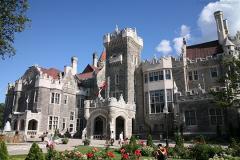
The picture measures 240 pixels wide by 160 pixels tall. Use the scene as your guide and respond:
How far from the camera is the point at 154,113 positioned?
119ft

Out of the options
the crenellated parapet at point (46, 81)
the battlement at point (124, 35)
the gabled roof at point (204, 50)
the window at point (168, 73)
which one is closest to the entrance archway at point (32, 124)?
the crenellated parapet at point (46, 81)

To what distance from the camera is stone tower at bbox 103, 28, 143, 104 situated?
38594 mm

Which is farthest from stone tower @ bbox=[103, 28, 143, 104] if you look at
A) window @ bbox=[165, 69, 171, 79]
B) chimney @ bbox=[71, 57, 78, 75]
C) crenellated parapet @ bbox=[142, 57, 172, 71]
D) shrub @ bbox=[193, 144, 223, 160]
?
shrub @ bbox=[193, 144, 223, 160]

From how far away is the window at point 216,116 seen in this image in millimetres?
29841

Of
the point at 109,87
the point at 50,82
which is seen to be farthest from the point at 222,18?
the point at 50,82

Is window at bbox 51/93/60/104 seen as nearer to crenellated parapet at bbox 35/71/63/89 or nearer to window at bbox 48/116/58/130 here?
crenellated parapet at bbox 35/71/63/89

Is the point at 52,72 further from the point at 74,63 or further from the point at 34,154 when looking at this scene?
the point at 34,154

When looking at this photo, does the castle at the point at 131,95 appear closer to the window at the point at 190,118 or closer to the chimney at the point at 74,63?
the window at the point at 190,118

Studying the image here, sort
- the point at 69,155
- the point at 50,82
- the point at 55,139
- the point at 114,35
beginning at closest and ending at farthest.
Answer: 1. the point at 69,155
2. the point at 55,139
3. the point at 50,82
4. the point at 114,35

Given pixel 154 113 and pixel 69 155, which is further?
pixel 154 113

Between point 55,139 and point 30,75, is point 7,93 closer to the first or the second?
point 30,75

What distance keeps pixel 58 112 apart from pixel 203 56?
2386 centimetres

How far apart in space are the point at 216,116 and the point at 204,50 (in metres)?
12.0

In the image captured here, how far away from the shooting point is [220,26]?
37188 mm
